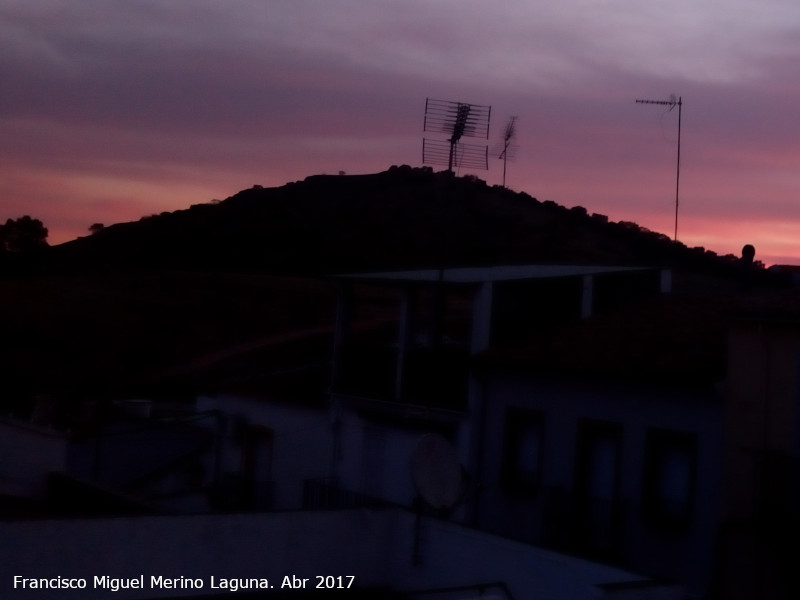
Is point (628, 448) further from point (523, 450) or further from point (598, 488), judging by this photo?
point (523, 450)

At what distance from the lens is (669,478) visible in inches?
687

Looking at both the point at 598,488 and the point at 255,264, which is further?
the point at 255,264

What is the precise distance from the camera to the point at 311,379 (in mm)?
26625

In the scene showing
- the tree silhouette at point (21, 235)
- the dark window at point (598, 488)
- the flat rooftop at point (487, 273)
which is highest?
the tree silhouette at point (21, 235)

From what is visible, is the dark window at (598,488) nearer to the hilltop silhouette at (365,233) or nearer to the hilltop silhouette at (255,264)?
the hilltop silhouette at (255,264)

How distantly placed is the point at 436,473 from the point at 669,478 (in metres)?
5.84

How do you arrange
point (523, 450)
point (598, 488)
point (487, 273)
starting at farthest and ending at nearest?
point (487, 273)
point (523, 450)
point (598, 488)

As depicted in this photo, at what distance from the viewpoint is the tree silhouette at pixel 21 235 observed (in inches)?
2886

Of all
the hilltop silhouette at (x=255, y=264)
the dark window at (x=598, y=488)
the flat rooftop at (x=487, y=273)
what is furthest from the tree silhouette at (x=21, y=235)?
the dark window at (x=598, y=488)

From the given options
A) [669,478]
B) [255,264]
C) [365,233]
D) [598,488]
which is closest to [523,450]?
[598,488]

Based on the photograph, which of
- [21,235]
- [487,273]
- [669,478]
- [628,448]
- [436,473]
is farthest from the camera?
[21,235]

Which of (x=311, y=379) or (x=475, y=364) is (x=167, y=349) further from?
(x=475, y=364)

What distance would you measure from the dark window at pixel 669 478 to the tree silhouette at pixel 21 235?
63063mm

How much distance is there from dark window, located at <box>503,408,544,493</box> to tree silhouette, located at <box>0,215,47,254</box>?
60.0 m
